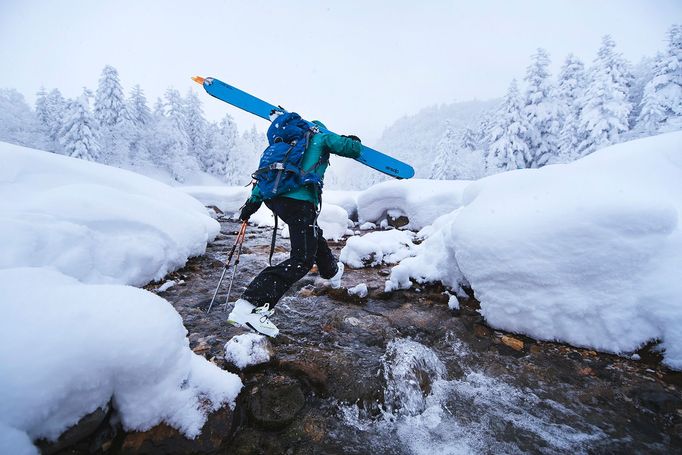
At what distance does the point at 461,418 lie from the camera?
2346 millimetres

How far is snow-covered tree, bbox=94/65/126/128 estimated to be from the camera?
1428 inches

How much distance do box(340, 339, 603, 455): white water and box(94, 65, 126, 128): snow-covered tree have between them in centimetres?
4706

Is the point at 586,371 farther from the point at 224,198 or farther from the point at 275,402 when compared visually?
the point at 224,198

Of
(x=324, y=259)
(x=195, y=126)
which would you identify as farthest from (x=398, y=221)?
(x=195, y=126)

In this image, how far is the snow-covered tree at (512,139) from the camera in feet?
88.5

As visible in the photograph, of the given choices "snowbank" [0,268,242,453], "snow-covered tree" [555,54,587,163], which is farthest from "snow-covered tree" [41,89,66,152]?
"snow-covered tree" [555,54,587,163]

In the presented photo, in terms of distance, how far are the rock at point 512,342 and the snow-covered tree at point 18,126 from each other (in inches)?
2070

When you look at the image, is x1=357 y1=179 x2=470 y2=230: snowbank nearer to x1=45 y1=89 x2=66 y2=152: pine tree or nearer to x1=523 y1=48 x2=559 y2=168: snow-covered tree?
x1=523 y1=48 x2=559 y2=168: snow-covered tree

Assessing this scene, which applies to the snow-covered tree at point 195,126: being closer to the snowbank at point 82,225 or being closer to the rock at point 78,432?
the snowbank at point 82,225

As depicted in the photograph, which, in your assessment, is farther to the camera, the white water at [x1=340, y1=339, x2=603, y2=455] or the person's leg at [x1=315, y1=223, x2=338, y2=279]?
the person's leg at [x1=315, y1=223, x2=338, y2=279]

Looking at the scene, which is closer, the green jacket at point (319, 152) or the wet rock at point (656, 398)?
the wet rock at point (656, 398)

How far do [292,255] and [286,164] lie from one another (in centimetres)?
99

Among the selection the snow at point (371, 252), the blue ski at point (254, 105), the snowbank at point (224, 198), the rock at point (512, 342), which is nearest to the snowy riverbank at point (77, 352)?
the rock at point (512, 342)

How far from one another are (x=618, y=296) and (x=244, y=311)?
3.71 m
